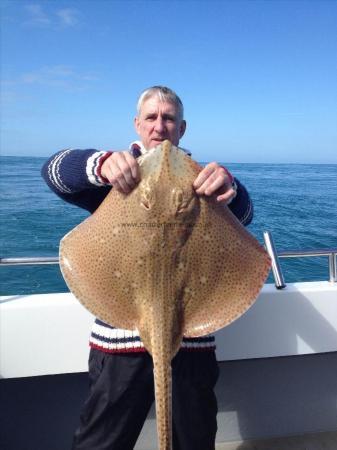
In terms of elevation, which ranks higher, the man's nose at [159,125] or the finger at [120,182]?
the man's nose at [159,125]

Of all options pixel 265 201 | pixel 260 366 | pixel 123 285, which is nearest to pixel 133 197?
pixel 123 285

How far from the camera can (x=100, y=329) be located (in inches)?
A: 78.5

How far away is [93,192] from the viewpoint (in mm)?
2047

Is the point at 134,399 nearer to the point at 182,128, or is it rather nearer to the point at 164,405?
the point at 164,405

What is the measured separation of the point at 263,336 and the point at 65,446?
184 cm

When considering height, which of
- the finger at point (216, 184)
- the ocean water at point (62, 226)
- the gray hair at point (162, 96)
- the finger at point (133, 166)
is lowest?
the ocean water at point (62, 226)

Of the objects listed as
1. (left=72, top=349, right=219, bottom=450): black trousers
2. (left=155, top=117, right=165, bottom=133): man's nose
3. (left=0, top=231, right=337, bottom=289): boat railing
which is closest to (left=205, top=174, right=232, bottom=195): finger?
(left=155, top=117, right=165, bottom=133): man's nose

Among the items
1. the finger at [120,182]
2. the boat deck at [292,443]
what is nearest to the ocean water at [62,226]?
the boat deck at [292,443]

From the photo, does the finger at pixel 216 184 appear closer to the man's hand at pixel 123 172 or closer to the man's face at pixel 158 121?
the man's hand at pixel 123 172

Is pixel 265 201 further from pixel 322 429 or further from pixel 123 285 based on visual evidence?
pixel 123 285

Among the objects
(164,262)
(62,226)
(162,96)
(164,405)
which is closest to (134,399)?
(164,405)

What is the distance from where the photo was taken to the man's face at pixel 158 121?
6.67 feet

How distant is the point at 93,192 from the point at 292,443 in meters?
2.82

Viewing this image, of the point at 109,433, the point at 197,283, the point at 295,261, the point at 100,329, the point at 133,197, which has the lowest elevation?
the point at 295,261
